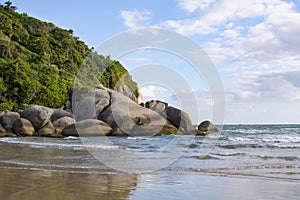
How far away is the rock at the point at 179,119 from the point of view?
93.1 feet

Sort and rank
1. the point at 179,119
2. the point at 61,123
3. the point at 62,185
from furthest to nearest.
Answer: the point at 179,119, the point at 61,123, the point at 62,185

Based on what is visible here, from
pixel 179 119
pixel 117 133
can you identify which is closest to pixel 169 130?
pixel 179 119

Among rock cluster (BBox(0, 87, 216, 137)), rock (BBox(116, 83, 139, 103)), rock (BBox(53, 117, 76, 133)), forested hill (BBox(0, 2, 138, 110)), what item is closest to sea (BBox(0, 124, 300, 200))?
rock cluster (BBox(0, 87, 216, 137))

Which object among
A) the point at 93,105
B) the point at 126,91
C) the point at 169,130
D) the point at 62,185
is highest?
Answer: the point at 126,91

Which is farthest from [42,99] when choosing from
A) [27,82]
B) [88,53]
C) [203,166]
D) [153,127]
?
[203,166]

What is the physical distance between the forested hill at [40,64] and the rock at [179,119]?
3.45 meters

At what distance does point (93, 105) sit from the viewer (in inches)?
1142

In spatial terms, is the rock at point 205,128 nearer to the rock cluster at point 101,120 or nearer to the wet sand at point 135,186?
the rock cluster at point 101,120

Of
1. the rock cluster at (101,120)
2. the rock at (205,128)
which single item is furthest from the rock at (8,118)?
the rock at (205,128)

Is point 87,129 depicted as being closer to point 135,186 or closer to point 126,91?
point 126,91

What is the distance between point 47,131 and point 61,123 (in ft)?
4.84

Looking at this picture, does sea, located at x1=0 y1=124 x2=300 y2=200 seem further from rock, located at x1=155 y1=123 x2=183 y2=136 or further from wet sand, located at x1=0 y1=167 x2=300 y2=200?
rock, located at x1=155 y1=123 x2=183 y2=136

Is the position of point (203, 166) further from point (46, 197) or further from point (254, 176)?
point (46, 197)

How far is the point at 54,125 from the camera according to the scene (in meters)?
25.8
